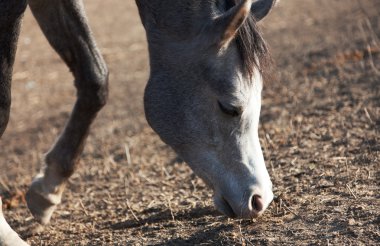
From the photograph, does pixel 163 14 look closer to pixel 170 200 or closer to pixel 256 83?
pixel 256 83

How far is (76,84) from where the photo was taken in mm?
5023

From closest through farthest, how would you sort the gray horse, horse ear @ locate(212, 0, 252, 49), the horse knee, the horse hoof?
horse ear @ locate(212, 0, 252, 49)
the gray horse
the horse hoof
the horse knee

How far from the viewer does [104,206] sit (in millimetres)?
5000

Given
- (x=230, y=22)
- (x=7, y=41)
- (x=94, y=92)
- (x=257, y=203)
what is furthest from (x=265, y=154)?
(x=7, y=41)

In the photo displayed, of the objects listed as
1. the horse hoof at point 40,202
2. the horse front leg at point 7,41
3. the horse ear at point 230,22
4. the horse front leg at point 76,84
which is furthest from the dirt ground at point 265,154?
the horse front leg at point 7,41

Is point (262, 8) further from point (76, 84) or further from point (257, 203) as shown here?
point (76, 84)

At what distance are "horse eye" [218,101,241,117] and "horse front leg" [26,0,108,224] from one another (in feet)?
4.48

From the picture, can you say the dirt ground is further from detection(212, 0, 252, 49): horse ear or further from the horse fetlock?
detection(212, 0, 252, 49): horse ear

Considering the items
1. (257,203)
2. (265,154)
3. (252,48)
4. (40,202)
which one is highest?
(252,48)

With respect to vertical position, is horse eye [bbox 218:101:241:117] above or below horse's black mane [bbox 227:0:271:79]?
below

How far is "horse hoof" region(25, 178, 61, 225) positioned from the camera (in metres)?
4.75

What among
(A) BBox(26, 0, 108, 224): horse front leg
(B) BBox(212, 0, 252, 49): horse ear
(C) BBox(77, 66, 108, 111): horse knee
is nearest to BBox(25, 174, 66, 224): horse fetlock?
(A) BBox(26, 0, 108, 224): horse front leg

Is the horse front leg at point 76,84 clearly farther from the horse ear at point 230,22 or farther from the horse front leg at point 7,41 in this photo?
the horse ear at point 230,22

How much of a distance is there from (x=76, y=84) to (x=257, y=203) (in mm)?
1837
